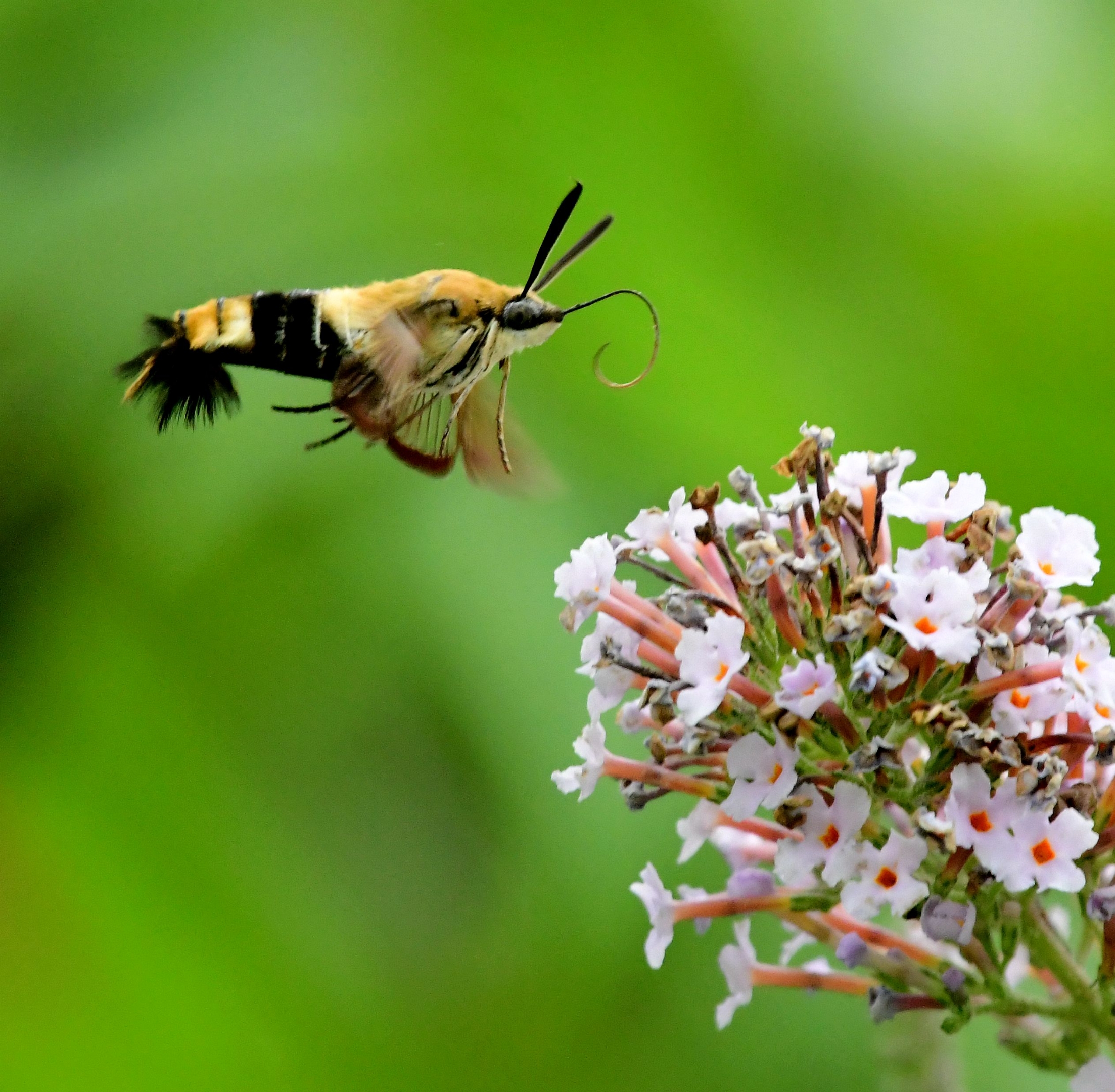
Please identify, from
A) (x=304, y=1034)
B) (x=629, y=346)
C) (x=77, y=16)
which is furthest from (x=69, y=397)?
(x=304, y=1034)

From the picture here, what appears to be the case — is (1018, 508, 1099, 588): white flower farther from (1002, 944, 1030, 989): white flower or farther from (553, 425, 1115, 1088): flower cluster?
(1002, 944, 1030, 989): white flower

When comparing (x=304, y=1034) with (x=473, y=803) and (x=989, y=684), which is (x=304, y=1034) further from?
(x=989, y=684)

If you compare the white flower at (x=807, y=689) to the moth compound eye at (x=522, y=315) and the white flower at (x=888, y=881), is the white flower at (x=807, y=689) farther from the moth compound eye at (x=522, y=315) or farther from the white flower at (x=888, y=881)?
the moth compound eye at (x=522, y=315)

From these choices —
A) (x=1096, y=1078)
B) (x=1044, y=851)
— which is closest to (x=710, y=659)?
(x=1044, y=851)

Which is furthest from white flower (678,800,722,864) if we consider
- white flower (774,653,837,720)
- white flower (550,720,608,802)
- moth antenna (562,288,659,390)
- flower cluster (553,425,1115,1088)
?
moth antenna (562,288,659,390)

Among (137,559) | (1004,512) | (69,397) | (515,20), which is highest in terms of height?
(515,20)

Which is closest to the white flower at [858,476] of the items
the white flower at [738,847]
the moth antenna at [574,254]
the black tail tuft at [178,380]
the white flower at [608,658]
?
the white flower at [608,658]

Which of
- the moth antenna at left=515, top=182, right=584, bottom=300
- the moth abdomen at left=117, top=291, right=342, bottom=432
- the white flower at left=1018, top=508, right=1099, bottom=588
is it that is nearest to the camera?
the white flower at left=1018, top=508, right=1099, bottom=588

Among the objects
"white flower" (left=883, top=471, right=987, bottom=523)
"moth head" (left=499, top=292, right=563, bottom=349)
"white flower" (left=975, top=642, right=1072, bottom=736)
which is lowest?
"white flower" (left=975, top=642, right=1072, bottom=736)
